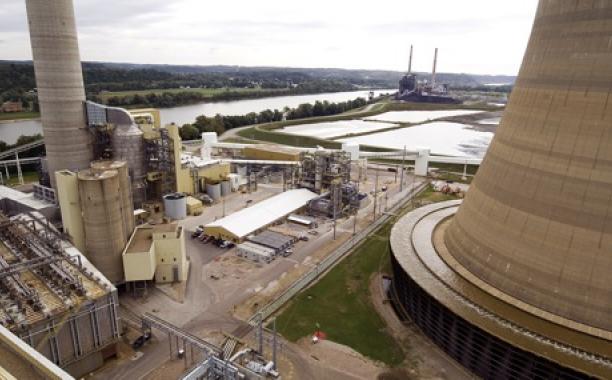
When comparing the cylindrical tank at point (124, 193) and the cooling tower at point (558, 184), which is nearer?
the cooling tower at point (558, 184)

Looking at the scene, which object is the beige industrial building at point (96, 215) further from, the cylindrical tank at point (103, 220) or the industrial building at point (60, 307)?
the industrial building at point (60, 307)

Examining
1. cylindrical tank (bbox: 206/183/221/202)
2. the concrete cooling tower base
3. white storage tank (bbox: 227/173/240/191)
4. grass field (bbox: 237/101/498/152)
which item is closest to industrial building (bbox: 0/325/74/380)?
the concrete cooling tower base

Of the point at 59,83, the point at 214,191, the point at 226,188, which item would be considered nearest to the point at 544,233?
→ the point at 214,191

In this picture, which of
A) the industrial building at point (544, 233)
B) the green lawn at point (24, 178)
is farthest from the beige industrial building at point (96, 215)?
the green lawn at point (24, 178)

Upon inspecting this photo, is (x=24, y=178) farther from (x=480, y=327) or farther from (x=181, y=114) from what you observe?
(x=181, y=114)

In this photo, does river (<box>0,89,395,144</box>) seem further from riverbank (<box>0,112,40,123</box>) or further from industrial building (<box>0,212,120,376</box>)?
industrial building (<box>0,212,120,376</box>)

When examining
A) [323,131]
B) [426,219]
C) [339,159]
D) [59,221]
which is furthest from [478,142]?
[59,221]
